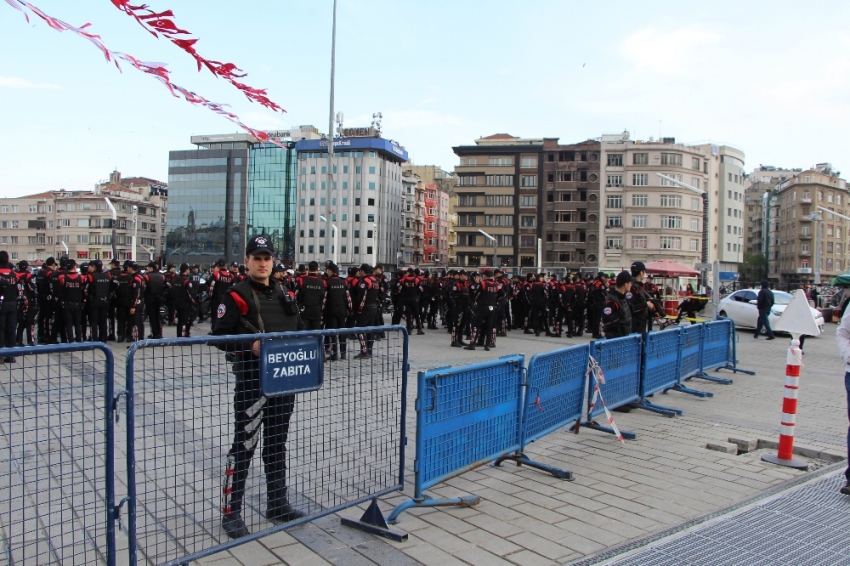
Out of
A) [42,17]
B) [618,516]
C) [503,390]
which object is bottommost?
[618,516]

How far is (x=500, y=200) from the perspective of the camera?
88938 millimetres

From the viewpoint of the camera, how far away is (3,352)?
2.88 m

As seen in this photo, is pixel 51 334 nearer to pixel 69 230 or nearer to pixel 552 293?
pixel 552 293

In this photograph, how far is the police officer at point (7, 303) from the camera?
11258mm

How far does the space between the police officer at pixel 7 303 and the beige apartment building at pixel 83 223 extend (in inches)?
4267

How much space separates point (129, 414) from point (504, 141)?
295 feet

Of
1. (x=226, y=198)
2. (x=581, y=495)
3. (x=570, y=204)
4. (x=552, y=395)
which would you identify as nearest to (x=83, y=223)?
(x=226, y=198)

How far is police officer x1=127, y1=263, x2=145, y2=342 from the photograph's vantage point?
14648mm

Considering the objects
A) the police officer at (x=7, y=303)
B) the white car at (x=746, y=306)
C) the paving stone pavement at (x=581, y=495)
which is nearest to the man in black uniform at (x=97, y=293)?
the police officer at (x=7, y=303)

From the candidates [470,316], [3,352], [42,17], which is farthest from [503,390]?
[470,316]

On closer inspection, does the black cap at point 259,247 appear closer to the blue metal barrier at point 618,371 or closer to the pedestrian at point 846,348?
the blue metal barrier at point 618,371

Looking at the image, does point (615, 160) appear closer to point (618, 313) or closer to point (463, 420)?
point (618, 313)

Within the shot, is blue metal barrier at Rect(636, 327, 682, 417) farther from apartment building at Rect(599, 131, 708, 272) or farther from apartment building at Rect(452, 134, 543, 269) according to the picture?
apartment building at Rect(452, 134, 543, 269)

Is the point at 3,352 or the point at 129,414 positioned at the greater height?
the point at 3,352
